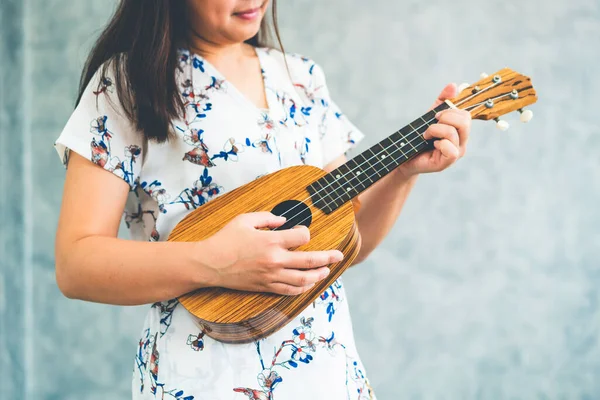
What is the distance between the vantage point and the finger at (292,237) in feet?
2.82

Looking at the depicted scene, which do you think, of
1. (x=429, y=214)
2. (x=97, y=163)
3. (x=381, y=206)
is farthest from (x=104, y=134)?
(x=429, y=214)

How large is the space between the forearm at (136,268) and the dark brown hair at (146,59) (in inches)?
7.5

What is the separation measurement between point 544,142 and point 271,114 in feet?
3.26

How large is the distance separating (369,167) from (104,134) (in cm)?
42

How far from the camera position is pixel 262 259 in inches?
33.4

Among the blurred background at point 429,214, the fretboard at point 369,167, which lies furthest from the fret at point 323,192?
the blurred background at point 429,214

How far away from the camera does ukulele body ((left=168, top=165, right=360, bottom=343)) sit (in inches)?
34.6

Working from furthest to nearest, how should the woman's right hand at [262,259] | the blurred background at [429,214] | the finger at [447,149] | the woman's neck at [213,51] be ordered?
the blurred background at [429,214]
the woman's neck at [213,51]
the finger at [447,149]
the woman's right hand at [262,259]

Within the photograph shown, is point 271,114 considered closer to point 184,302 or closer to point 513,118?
point 184,302

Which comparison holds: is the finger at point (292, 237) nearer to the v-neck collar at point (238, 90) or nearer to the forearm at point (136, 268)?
the forearm at point (136, 268)

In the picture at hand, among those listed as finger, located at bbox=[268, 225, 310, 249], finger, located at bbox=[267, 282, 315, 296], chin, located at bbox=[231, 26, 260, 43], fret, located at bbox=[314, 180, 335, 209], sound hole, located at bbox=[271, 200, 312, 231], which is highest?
chin, located at bbox=[231, 26, 260, 43]

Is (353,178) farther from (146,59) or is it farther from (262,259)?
(146,59)

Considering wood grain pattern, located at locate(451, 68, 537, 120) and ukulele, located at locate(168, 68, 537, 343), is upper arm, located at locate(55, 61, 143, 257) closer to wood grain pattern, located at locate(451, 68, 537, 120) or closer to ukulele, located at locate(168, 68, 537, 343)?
ukulele, located at locate(168, 68, 537, 343)

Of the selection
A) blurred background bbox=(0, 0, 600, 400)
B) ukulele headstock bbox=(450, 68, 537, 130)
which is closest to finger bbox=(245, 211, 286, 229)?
ukulele headstock bbox=(450, 68, 537, 130)
